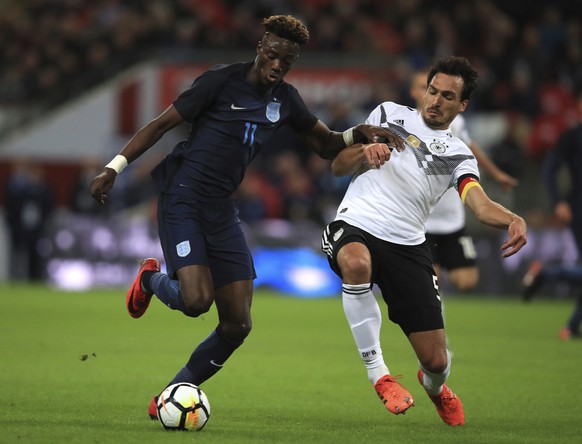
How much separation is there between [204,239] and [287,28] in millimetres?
1308

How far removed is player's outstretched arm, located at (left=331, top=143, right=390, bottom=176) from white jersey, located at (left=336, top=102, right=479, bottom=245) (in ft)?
0.30

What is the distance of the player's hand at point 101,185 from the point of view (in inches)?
239

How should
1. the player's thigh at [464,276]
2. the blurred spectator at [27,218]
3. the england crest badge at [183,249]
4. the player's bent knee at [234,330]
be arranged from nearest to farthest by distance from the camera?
the england crest badge at [183,249], the player's bent knee at [234,330], the player's thigh at [464,276], the blurred spectator at [27,218]

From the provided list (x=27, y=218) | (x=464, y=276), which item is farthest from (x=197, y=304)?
(x=27, y=218)

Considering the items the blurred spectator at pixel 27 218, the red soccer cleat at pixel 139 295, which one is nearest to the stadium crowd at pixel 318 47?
the blurred spectator at pixel 27 218

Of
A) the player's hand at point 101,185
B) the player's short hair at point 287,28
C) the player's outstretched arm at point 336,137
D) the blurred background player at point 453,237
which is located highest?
the player's short hair at point 287,28

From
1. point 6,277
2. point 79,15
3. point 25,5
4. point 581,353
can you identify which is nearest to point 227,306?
point 581,353

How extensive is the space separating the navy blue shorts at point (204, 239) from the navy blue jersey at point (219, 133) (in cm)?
7

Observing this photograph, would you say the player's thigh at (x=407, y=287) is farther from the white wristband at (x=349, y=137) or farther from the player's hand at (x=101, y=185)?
the player's hand at (x=101, y=185)

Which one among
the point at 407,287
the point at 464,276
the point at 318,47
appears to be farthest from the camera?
the point at 318,47

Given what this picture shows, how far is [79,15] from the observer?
82.1ft

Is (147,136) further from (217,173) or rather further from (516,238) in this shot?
(516,238)

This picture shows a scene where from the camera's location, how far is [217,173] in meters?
6.52

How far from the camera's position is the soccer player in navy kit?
20.9ft
